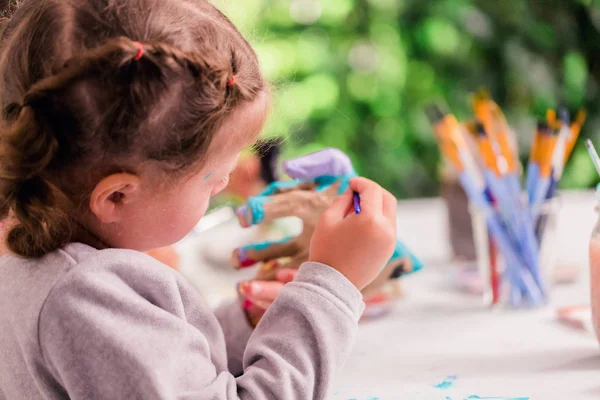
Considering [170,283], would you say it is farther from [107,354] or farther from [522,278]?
[522,278]

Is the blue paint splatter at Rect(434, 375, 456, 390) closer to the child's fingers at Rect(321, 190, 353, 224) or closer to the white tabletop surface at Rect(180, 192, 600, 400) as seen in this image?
the white tabletop surface at Rect(180, 192, 600, 400)

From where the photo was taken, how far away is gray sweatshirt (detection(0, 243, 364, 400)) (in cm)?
40

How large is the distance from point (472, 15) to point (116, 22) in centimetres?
159

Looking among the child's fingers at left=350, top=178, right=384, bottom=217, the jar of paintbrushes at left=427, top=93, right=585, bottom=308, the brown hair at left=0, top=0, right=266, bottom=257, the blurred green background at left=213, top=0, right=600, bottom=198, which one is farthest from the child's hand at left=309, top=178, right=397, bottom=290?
the blurred green background at left=213, top=0, right=600, bottom=198

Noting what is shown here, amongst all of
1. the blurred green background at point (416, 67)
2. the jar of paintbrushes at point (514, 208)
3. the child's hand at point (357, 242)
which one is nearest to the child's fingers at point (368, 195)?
the child's hand at point (357, 242)

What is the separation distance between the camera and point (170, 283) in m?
0.45

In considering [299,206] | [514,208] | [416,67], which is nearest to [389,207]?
[299,206]

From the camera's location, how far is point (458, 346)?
638 mm

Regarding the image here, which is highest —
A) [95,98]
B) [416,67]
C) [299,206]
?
[95,98]

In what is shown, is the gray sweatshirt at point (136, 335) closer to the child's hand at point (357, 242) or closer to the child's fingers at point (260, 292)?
the child's hand at point (357, 242)

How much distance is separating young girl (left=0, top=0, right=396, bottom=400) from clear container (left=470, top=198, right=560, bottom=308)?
0.96ft

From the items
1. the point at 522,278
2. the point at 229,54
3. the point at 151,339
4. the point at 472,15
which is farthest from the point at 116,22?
the point at 472,15

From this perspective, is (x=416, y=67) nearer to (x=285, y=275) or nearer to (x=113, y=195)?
(x=285, y=275)

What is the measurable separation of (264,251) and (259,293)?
5 cm
